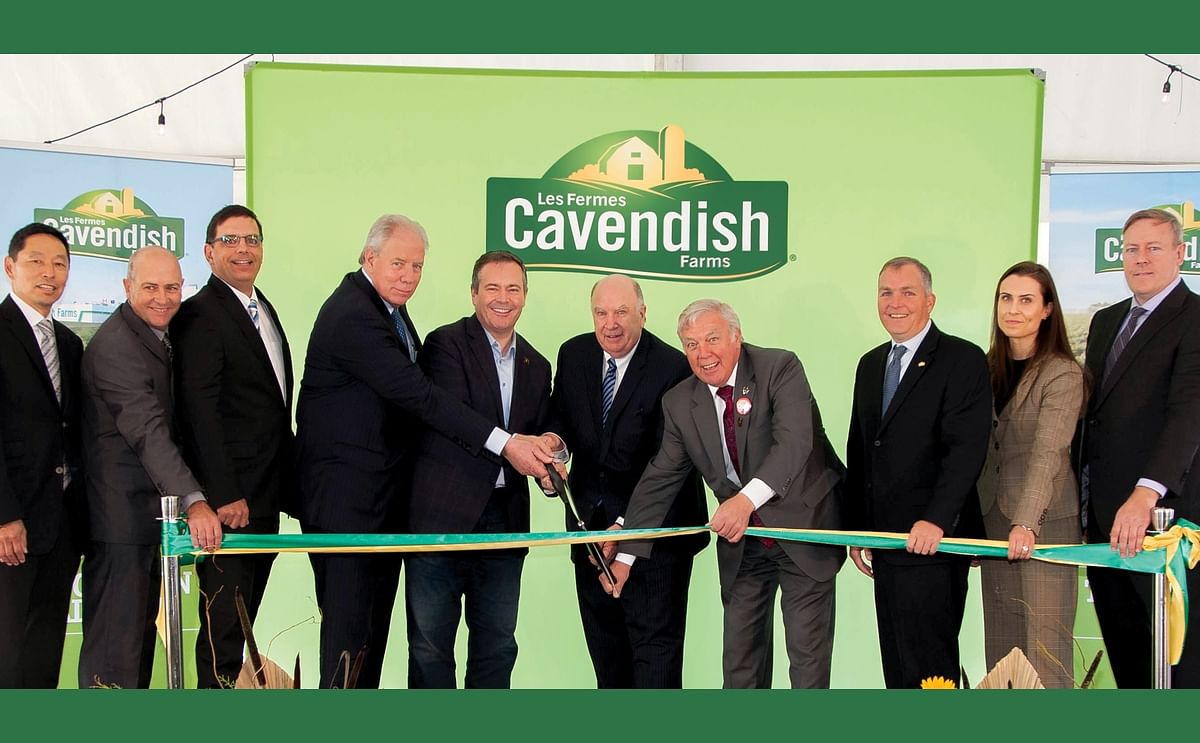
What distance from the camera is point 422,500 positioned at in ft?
14.8

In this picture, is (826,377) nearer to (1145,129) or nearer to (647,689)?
(647,689)

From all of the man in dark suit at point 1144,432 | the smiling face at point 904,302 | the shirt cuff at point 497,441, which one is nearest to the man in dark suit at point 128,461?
the shirt cuff at point 497,441

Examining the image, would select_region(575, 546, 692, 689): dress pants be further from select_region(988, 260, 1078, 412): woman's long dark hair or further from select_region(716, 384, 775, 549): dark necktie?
select_region(988, 260, 1078, 412): woman's long dark hair

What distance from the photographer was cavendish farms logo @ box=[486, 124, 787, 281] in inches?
192

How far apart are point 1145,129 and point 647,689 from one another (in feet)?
11.5

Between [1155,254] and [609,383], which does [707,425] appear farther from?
[1155,254]

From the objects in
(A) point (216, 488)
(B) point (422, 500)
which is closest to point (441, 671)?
(B) point (422, 500)

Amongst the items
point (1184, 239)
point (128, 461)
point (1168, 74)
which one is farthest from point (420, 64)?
point (1184, 239)

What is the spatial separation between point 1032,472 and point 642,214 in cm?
185

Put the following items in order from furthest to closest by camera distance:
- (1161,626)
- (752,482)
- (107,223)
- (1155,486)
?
(107,223) < (752,482) < (1155,486) < (1161,626)

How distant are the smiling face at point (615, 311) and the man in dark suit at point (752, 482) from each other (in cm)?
27

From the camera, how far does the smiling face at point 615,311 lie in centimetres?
453

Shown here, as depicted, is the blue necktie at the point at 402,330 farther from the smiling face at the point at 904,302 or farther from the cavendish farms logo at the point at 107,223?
the smiling face at the point at 904,302

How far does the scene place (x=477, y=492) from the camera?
4.50m
